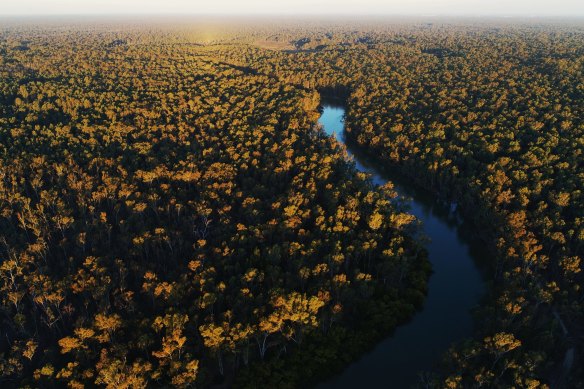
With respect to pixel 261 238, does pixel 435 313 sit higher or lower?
lower

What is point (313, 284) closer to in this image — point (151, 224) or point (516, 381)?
point (516, 381)

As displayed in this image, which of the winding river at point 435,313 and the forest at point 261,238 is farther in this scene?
the winding river at point 435,313

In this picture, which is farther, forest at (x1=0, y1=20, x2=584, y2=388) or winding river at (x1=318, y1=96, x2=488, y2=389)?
winding river at (x1=318, y1=96, x2=488, y2=389)

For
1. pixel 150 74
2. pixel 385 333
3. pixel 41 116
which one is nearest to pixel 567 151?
pixel 385 333

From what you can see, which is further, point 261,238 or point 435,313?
point 261,238
